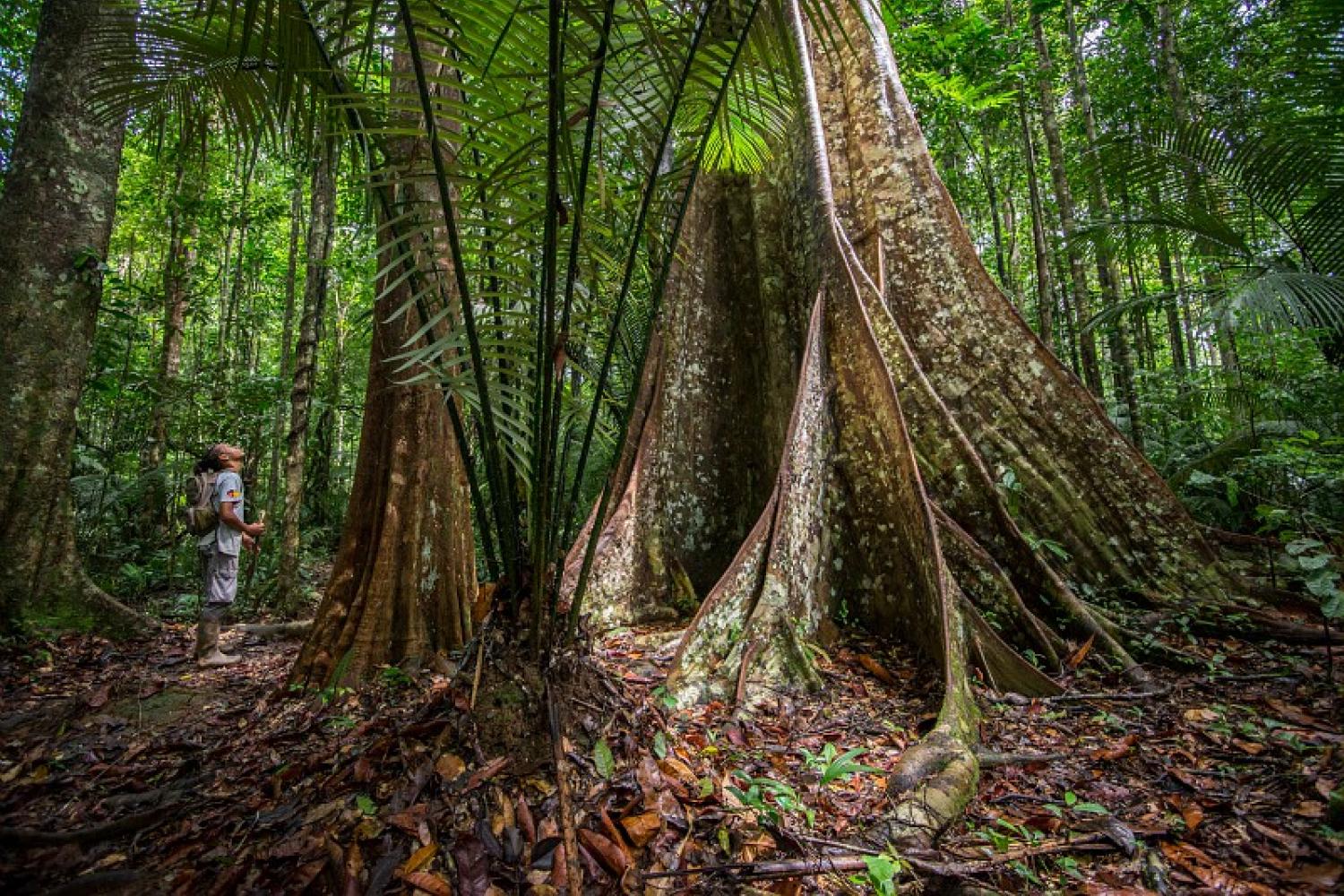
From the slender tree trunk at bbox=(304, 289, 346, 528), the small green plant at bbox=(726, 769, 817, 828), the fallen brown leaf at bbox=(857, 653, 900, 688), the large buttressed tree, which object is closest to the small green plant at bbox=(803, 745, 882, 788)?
the small green plant at bbox=(726, 769, 817, 828)

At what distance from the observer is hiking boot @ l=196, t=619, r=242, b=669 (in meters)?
3.57

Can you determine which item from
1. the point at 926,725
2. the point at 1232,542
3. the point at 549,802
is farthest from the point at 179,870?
the point at 1232,542

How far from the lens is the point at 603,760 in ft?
5.72

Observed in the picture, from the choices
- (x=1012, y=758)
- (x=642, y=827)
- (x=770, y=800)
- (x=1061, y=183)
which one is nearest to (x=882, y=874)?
(x=770, y=800)

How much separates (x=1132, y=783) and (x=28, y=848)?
3130 millimetres

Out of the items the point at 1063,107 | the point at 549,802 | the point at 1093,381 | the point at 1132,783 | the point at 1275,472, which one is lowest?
the point at 1132,783

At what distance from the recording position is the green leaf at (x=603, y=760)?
1724 millimetres

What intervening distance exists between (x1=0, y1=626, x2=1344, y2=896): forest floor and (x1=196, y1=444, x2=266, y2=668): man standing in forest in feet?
2.90

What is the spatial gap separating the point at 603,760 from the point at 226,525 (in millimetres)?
3243

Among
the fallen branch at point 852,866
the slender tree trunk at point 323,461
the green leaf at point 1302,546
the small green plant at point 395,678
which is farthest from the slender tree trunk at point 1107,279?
the slender tree trunk at point 323,461

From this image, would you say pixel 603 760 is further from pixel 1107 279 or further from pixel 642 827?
pixel 1107 279

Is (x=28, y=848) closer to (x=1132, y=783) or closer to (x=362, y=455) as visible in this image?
(x=362, y=455)

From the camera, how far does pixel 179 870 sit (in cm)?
148

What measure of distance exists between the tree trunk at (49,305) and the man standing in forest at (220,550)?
91 cm
